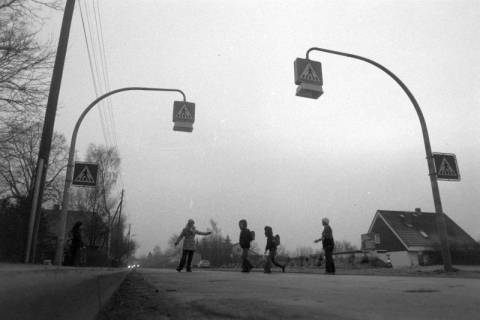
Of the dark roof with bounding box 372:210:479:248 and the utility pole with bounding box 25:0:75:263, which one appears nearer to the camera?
the utility pole with bounding box 25:0:75:263

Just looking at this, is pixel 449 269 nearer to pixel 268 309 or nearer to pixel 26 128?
pixel 268 309

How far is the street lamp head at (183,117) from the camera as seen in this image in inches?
508

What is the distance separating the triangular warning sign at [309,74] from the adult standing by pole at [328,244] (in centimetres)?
402

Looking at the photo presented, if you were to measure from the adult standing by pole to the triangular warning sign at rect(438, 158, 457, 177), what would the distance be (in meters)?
3.33

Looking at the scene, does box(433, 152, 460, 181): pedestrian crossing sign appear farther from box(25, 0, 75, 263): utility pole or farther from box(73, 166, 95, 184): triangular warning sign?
box(73, 166, 95, 184): triangular warning sign

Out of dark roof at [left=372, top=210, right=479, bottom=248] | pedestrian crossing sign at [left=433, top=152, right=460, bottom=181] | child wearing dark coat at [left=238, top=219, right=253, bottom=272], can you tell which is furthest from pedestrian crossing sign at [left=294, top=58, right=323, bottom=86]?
dark roof at [left=372, top=210, right=479, bottom=248]

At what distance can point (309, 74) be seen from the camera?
10.7 meters

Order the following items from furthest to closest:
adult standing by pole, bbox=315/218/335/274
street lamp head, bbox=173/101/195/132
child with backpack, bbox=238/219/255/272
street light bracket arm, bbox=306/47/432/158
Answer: child with backpack, bbox=238/219/255/272
street lamp head, bbox=173/101/195/132
adult standing by pole, bbox=315/218/335/274
street light bracket arm, bbox=306/47/432/158

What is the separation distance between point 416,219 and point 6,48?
43.5 m

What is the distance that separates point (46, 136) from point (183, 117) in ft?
15.1

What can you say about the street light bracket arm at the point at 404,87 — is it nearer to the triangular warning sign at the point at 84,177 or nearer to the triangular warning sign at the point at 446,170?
the triangular warning sign at the point at 446,170

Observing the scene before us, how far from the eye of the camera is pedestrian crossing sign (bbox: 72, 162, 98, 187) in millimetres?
12266

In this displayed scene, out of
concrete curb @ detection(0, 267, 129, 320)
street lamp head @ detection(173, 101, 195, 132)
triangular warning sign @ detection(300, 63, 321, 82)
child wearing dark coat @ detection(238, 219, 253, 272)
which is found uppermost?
triangular warning sign @ detection(300, 63, 321, 82)

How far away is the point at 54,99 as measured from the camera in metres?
9.81
